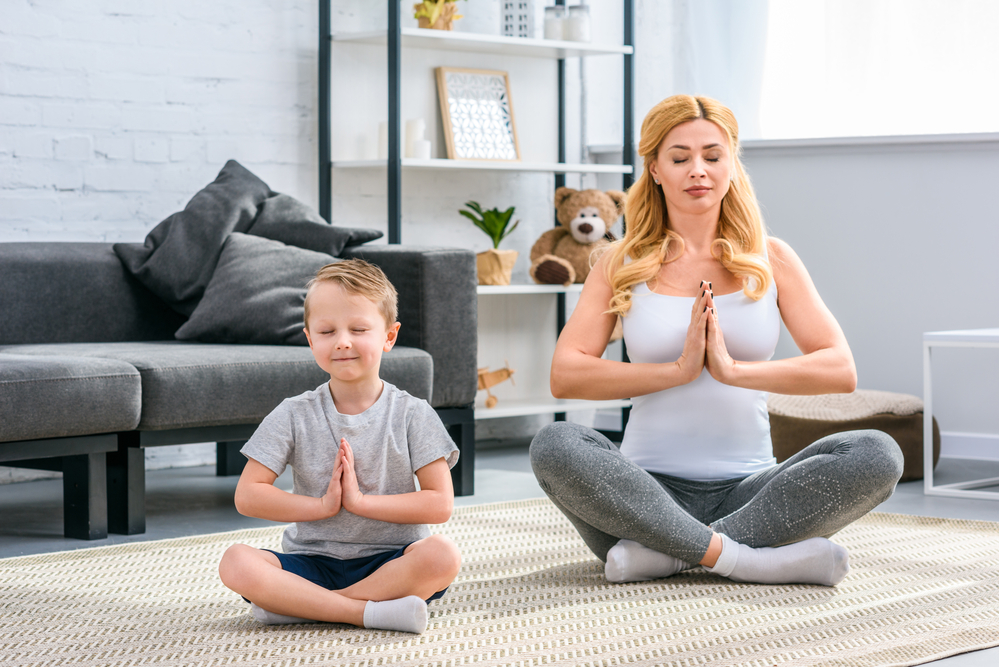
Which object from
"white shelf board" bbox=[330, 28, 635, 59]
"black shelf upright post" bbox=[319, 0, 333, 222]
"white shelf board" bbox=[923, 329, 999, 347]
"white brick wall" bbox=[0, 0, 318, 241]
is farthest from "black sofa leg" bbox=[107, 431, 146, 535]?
"white shelf board" bbox=[923, 329, 999, 347]

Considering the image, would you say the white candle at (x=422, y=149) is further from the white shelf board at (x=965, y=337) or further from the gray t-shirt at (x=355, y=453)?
the gray t-shirt at (x=355, y=453)

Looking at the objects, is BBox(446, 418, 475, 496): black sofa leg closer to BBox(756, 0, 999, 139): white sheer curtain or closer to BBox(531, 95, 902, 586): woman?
BBox(531, 95, 902, 586): woman

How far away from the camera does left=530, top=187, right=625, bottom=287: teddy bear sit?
3.79 m

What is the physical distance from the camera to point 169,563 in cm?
217

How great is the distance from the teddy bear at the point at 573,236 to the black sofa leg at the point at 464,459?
2.96ft

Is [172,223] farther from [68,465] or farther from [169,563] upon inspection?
[169,563]

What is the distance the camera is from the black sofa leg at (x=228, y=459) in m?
3.31

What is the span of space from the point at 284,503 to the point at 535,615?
44 centimetres

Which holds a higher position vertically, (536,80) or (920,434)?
(536,80)

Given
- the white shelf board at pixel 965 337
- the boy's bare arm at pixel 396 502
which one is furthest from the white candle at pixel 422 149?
the boy's bare arm at pixel 396 502

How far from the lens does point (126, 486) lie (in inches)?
96.7

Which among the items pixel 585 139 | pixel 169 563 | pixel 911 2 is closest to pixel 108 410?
pixel 169 563

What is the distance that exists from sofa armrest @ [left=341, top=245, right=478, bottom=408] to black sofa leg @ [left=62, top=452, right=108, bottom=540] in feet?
2.69

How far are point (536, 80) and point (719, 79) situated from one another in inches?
27.1
